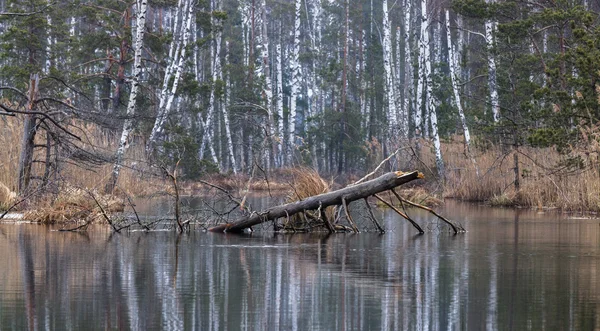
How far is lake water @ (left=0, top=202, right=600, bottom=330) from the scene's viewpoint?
7.81 metres

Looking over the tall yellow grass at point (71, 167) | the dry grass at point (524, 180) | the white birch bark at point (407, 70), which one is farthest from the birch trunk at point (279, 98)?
the tall yellow grass at point (71, 167)

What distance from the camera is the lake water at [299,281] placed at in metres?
7.81

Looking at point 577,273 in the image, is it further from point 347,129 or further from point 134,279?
point 347,129

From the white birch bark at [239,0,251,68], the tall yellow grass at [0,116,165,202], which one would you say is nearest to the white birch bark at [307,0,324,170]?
the white birch bark at [239,0,251,68]

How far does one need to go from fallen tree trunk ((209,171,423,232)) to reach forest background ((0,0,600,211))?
998mm

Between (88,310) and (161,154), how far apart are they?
2773 centimetres

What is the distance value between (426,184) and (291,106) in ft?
48.7

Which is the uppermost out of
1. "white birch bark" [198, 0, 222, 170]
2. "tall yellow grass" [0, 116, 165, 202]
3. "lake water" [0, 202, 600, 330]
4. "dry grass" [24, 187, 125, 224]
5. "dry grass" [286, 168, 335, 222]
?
"white birch bark" [198, 0, 222, 170]

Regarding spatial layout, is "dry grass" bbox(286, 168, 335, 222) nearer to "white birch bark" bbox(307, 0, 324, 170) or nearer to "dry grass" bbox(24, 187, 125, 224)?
"dry grass" bbox(24, 187, 125, 224)

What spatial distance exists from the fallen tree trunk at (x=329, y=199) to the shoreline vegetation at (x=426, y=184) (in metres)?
0.60

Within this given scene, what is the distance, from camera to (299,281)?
33.8 ft

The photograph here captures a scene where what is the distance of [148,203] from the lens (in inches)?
1104

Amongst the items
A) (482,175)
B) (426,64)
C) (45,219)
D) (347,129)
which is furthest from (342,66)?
(45,219)

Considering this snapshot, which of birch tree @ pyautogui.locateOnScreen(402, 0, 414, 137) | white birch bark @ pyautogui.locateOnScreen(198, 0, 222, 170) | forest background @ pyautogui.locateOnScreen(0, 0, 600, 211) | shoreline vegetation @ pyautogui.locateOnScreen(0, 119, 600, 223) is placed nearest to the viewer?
shoreline vegetation @ pyautogui.locateOnScreen(0, 119, 600, 223)
